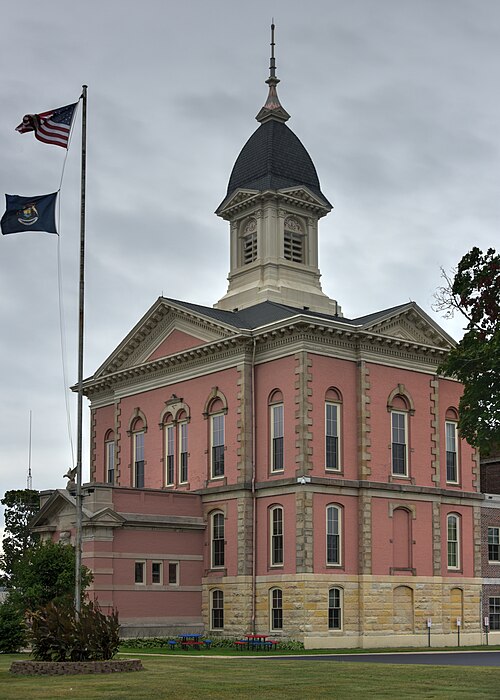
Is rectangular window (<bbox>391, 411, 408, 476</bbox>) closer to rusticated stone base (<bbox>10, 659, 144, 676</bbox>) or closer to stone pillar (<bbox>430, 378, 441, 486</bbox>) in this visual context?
stone pillar (<bbox>430, 378, 441, 486</bbox>)

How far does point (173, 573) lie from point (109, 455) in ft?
40.9

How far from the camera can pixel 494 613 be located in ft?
177

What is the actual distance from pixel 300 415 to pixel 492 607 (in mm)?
14596

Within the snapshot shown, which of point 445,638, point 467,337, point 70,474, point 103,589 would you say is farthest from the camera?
point 70,474

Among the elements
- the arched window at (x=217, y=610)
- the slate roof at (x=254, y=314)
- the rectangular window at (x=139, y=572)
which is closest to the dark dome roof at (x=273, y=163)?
the slate roof at (x=254, y=314)

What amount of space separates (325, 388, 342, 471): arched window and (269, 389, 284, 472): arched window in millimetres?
1955

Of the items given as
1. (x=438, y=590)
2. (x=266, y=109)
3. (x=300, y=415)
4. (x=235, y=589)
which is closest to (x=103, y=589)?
(x=235, y=589)

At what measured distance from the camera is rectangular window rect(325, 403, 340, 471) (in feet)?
160

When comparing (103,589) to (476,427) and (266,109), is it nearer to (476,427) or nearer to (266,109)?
(476,427)

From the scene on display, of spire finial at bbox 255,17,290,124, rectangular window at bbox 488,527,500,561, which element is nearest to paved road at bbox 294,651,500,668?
rectangular window at bbox 488,527,500,561

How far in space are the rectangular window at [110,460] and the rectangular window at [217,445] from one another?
34.1ft

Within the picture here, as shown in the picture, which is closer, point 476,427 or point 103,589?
point 476,427

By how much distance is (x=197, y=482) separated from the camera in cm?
5334

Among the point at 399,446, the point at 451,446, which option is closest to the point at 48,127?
the point at 399,446
